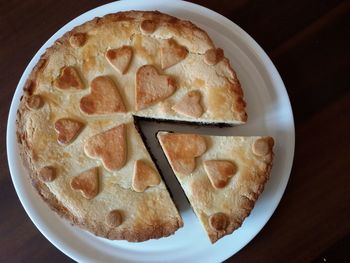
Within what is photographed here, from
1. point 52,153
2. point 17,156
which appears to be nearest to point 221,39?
point 52,153

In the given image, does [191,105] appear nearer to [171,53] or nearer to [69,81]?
[171,53]

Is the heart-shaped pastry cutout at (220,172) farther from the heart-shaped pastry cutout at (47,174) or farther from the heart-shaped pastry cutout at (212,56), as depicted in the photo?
the heart-shaped pastry cutout at (47,174)

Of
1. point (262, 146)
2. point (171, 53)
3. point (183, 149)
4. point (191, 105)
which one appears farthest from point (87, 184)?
point (262, 146)

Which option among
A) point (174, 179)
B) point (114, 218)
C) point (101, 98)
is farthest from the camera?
point (174, 179)

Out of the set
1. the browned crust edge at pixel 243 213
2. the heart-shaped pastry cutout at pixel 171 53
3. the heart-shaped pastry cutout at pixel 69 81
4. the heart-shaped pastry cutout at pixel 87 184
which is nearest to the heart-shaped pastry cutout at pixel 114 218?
the heart-shaped pastry cutout at pixel 87 184

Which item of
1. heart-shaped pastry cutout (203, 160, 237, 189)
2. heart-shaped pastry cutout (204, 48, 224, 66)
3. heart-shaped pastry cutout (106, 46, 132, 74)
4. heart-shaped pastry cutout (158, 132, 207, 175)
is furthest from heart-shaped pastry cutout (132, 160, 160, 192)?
heart-shaped pastry cutout (204, 48, 224, 66)

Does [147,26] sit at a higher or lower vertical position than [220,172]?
higher
